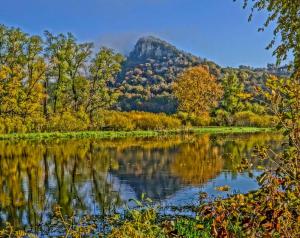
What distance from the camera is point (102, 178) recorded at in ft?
77.8

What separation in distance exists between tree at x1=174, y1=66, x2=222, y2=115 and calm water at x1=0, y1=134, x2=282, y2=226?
155ft

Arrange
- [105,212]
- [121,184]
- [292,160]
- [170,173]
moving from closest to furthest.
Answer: [292,160] → [105,212] → [121,184] → [170,173]

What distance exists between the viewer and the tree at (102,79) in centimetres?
6788

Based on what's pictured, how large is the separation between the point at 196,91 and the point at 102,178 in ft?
210

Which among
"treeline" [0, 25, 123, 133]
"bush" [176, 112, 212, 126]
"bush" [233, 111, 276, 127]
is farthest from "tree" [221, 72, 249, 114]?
"treeline" [0, 25, 123, 133]

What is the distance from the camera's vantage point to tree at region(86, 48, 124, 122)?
223 ft

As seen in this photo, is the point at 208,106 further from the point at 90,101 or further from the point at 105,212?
the point at 105,212

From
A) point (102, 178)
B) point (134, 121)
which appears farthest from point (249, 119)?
point (102, 178)

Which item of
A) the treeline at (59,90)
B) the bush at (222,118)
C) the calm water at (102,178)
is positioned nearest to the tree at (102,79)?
the treeline at (59,90)

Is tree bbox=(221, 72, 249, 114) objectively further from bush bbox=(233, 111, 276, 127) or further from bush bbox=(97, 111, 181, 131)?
bush bbox=(97, 111, 181, 131)

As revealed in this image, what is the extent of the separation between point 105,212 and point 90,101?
52851mm

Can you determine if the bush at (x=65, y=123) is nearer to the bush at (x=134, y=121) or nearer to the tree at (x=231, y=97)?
the bush at (x=134, y=121)

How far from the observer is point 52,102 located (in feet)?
225

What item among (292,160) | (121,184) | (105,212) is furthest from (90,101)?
(292,160)
